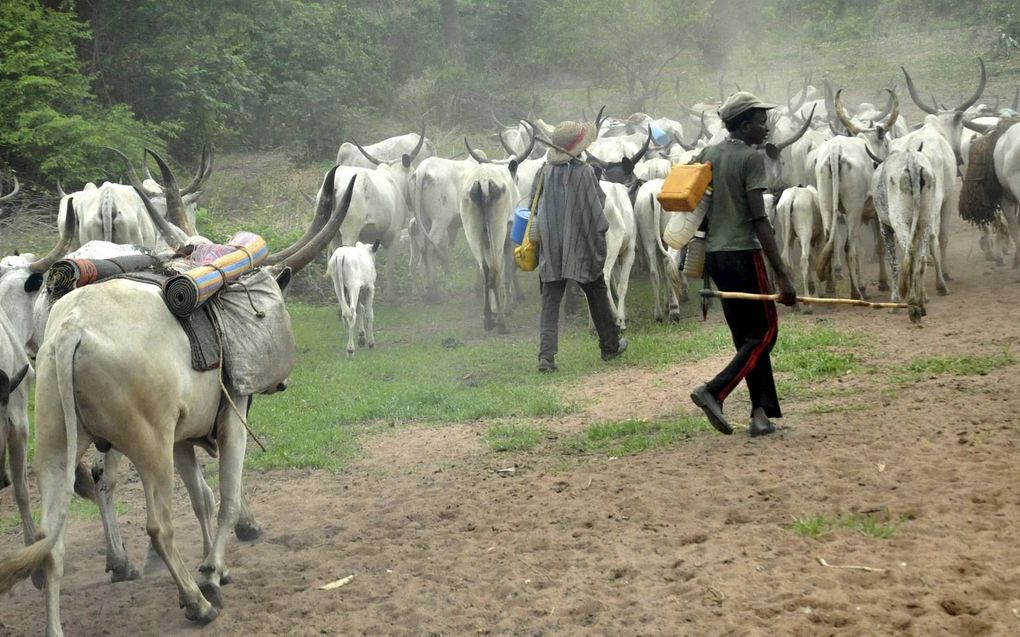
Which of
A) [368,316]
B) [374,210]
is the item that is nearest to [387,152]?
[374,210]

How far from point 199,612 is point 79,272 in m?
1.70

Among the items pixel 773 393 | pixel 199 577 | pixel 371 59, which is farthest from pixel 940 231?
pixel 371 59

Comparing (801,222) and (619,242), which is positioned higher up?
(801,222)

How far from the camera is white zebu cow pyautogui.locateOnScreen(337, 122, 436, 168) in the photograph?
18.8 meters

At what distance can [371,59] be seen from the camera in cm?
2819

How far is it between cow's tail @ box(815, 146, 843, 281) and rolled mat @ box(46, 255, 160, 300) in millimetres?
7873

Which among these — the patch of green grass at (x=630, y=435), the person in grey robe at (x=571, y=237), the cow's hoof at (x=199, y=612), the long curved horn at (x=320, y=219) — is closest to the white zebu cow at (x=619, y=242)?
the person in grey robe at (x=571, y=237)

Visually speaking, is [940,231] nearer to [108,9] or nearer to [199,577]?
[199,577]

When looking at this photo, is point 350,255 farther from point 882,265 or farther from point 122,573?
point 122,573

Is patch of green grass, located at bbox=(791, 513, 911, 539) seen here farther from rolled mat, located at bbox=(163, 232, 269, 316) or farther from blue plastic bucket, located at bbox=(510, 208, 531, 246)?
blue plastic bucket, located at bbox=(510, 208, 531, 246)

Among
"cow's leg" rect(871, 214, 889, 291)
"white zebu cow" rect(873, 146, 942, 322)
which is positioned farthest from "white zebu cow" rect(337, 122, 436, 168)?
"white zebu cow" rect(873, 146, 942, 322)

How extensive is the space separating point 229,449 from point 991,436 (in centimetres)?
420

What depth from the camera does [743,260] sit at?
7258 mm

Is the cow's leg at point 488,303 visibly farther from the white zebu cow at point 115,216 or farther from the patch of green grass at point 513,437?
the patch of green grass at point 513,437
